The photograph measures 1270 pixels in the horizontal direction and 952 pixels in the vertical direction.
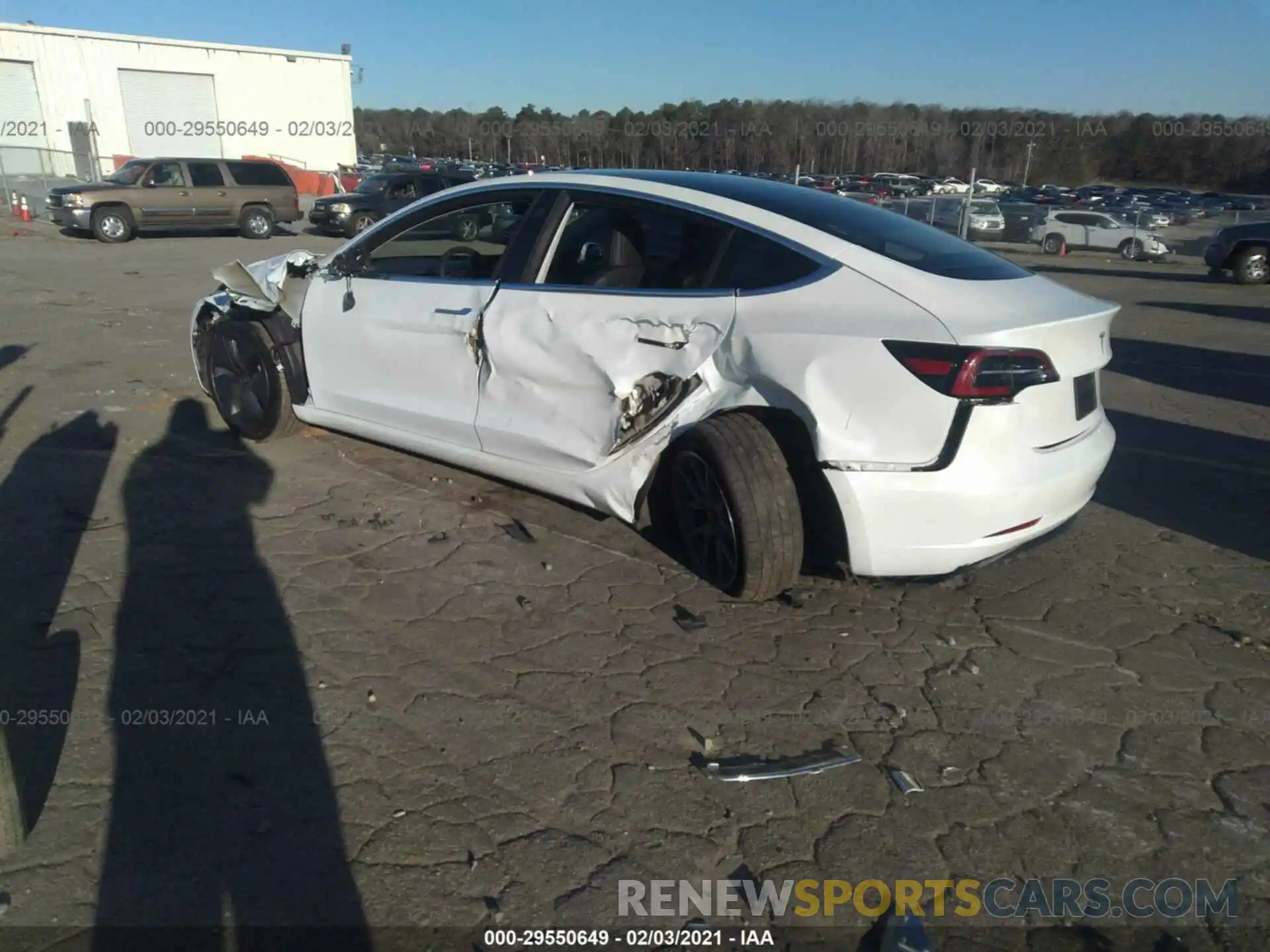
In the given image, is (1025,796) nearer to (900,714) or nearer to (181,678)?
(900,714)

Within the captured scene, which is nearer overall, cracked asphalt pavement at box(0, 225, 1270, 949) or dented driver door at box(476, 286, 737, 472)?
cracked asphalt pavement at box(0, 225, 1270, 949)

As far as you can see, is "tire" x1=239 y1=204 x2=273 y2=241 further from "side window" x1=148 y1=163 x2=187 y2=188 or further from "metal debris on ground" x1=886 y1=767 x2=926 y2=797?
"metal debris on ground" x1=886 y1=767 x2=926 y2=797

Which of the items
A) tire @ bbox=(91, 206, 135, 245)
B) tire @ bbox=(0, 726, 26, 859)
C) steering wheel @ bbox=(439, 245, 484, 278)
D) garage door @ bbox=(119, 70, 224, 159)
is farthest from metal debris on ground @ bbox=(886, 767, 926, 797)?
garage door @ bbox=(119, 70, 224, 159)

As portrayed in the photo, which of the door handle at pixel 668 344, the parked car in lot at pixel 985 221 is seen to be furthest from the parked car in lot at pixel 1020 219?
the door handle at pixel 668 344

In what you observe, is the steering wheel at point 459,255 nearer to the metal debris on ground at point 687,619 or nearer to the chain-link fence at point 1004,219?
the metal debris on ground at point 687,619

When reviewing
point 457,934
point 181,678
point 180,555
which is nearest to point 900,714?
point 457,934

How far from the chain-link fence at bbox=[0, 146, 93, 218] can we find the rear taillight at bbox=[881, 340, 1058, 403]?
90.7ft

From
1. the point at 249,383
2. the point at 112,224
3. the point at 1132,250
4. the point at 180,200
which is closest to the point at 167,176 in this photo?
the point at 180,200

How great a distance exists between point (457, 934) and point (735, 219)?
2.71m

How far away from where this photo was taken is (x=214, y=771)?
271 centimetres

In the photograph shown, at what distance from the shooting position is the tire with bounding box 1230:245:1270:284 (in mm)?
16094

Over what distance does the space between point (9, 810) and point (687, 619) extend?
2256 millimetres

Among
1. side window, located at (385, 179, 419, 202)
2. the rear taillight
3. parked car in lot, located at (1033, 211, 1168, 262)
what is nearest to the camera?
the rear taillight

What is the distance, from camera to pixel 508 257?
4.28m
